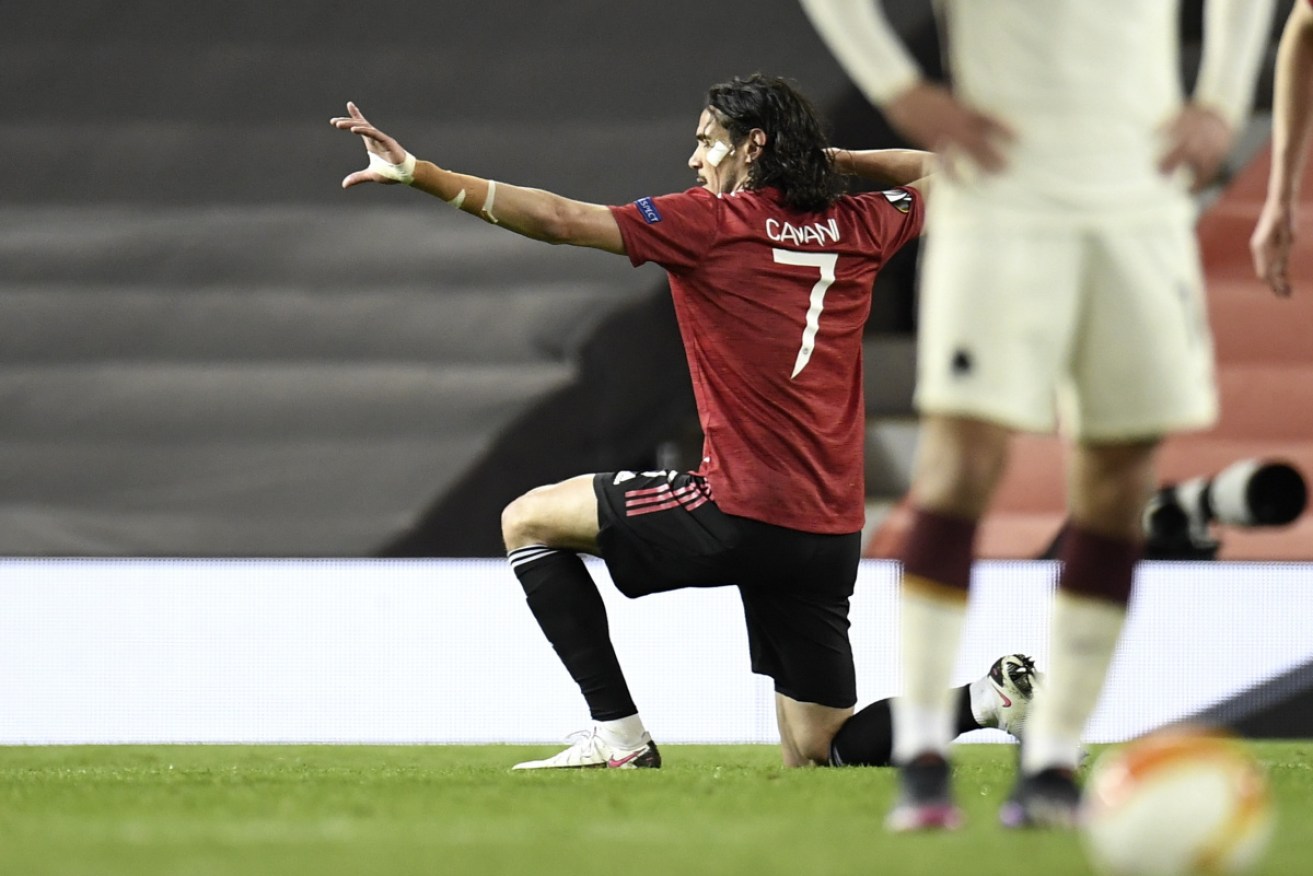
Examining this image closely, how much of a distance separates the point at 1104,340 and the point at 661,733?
9.75ft

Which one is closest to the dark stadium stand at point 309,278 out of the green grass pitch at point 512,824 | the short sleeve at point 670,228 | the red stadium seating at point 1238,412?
the red stadium seating at point 1238,412

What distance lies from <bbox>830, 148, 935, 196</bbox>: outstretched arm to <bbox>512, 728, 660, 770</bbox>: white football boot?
113 centimetres

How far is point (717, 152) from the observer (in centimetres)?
318

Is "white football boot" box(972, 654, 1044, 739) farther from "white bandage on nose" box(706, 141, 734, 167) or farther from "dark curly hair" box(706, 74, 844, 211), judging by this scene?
"white bandage on nose" box(706, 141, 734, 167)

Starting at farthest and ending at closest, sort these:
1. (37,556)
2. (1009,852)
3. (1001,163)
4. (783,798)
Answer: (37,556) < (783,798) < (1001,163) < (1009,852)

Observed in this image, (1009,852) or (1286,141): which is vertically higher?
(1286,141)

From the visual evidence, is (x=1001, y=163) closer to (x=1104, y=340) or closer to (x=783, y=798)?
(x=1104, y=340)

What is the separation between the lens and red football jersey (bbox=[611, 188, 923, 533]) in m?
2.99

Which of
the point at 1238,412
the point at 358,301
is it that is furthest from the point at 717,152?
the point at 1238,412

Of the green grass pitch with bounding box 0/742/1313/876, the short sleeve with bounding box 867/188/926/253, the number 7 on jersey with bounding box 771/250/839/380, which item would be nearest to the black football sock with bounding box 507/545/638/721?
the green grass pitch with bounding box 0/742/1313/876

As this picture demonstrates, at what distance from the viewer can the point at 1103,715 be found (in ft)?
15.3

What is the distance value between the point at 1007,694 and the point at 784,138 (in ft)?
3.45

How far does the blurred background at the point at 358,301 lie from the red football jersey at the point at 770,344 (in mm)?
1503

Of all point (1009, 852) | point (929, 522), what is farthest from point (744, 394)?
point (1009, 852)
